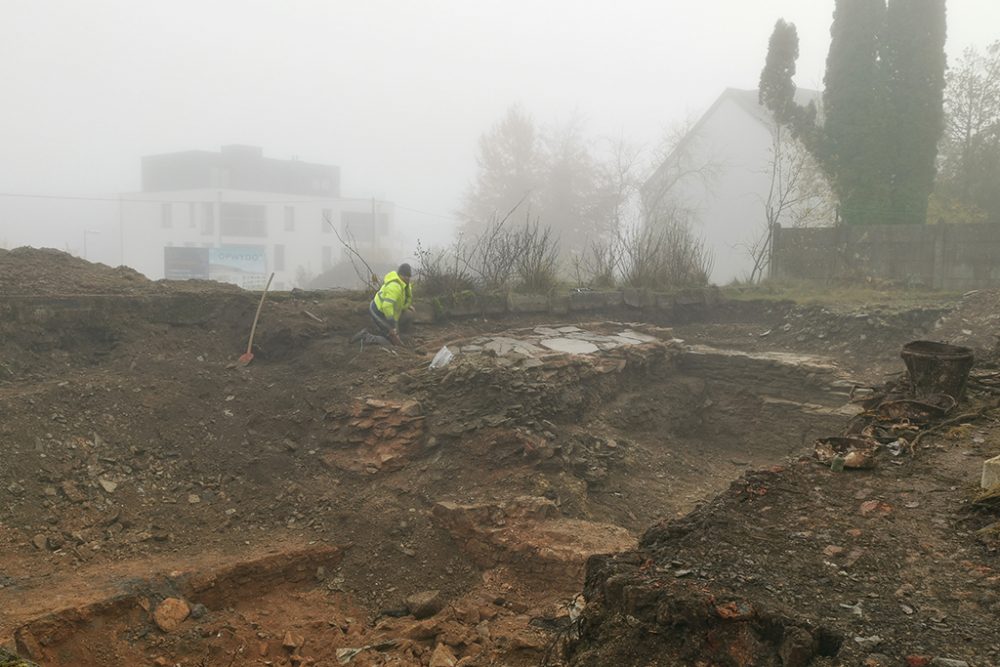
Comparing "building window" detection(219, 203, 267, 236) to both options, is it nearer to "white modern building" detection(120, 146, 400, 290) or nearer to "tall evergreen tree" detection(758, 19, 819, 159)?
"white modern building" detection(120, 146, 400, 290)

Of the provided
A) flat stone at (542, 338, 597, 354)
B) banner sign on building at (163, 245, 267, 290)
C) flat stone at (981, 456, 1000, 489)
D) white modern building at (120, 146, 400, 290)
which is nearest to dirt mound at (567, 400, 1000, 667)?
flat stone at (981, 456, 1000, 489)

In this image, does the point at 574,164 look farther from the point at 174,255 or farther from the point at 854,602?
the point at 854,602

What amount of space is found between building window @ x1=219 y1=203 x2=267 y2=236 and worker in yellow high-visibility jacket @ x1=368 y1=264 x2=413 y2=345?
28799 mm

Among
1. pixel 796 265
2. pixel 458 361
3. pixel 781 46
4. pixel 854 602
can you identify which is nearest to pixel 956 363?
pixel 854 602

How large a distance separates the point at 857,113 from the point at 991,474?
16.7 m

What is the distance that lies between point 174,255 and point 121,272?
70.5 feet

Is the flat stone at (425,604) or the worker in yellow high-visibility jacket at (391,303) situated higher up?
the worker in yellow high-visibility jacket at (391,303)

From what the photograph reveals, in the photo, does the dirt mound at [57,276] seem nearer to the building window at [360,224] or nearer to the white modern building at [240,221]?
the white modern building at [240,221]

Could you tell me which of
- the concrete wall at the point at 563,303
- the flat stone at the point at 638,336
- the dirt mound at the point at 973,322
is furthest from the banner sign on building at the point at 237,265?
the dirt mound at the point at 973,322

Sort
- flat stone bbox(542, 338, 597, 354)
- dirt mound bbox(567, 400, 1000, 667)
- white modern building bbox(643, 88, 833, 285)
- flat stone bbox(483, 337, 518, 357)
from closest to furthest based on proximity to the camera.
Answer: dirt mound bbox(567, 400, 1000, 667), flat stone bbox(483, 337, 518, 357), flat stone bbox(542, 338, 597, 354), white modern building bbox(643, 88, 833, 285)

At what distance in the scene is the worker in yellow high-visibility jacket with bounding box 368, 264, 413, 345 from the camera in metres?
9.23

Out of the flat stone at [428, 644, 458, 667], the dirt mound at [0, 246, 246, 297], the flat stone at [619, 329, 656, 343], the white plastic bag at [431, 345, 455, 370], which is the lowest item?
the flat stone at [428, 644, 458, 667]

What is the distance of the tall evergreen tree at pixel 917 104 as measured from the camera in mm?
17812

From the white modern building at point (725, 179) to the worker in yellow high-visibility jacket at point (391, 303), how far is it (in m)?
18.1
